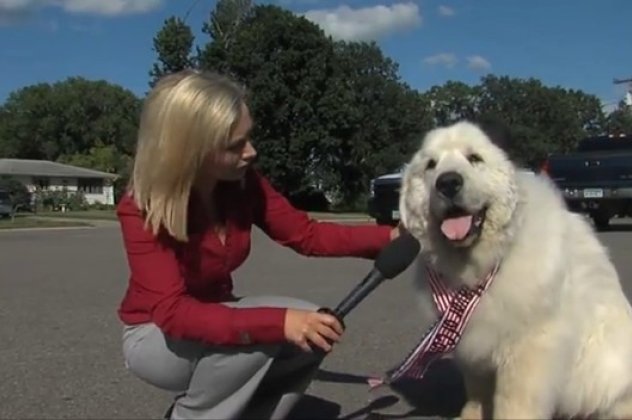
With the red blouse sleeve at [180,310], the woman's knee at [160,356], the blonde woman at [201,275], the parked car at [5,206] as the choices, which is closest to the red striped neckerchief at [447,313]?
the blonde woman at [201,275]

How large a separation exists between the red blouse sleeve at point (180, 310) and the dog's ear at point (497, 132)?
3.97ft

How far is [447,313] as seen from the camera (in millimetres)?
3859

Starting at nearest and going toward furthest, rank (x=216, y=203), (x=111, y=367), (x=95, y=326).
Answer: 1. (x=216, y=203)
2. (x=111, y=367)
3. (x=95, y=326)

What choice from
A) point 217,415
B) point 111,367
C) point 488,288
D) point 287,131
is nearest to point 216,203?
point 217,415

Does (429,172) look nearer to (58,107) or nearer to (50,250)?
(50,250)

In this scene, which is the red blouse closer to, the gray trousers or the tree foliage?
the gray trousers

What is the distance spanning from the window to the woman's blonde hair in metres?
86.4

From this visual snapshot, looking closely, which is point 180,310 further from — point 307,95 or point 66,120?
point 66,120

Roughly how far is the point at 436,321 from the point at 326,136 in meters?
55.6

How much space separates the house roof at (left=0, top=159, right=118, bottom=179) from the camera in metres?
82.5

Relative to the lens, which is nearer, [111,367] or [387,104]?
[111,367]

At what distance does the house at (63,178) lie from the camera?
272ft

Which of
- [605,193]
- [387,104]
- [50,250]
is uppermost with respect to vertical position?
[387,104]

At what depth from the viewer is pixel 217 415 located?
12.3 feet
